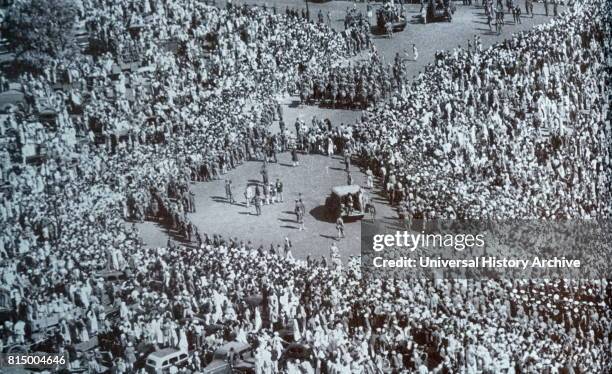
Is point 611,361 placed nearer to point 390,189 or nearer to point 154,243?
point 390,189

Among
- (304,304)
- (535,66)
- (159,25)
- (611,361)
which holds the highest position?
(159,25)

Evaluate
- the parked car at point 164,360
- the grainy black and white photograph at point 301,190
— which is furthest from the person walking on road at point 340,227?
the parked car at point 164,360

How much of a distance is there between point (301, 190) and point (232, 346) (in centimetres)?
687

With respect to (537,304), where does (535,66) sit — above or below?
above

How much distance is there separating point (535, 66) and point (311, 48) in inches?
342

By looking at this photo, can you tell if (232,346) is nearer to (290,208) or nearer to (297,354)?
(297,354)

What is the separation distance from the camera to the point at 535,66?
3045 centimetres

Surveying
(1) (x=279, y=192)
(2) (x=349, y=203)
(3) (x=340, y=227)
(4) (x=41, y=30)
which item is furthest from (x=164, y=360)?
(4) (x=41, y=30)

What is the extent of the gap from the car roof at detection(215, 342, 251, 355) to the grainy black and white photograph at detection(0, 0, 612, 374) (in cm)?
4

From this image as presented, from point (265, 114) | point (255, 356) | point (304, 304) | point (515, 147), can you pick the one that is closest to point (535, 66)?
point (515, 147)

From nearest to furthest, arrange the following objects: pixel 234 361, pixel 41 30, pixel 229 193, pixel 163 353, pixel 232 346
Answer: pixel 234 361 → pixel 232 346 → pixel 163 353 → pixel 229 193 → pixel 41 30

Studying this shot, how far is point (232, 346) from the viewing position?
20.2 metres

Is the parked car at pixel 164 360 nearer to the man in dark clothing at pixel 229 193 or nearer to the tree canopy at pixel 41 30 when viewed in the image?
the man in dark clothing at pixel 229 193

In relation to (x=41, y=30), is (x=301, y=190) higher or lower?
lower
